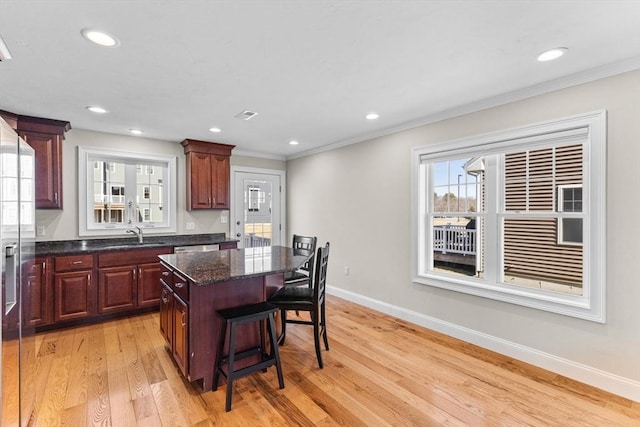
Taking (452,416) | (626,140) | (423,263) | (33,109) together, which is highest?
(33,109)

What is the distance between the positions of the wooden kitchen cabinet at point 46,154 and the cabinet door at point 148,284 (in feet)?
4.13

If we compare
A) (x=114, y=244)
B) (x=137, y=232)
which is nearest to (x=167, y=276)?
(x=114, y=244)

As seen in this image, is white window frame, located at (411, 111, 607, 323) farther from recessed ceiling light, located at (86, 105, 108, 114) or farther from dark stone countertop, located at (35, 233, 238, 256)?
recessed ceiling light, located at (86, 105, 108, 114)

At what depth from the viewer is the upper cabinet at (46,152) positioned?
346 cm

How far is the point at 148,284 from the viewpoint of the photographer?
394 cm

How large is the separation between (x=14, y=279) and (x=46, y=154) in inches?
107

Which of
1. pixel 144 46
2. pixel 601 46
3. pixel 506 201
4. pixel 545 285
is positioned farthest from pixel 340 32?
pixel 545 285

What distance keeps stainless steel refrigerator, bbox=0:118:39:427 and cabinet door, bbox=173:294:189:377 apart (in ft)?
2.85

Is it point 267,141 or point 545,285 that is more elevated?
point 267,141

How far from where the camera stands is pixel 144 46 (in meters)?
1.98

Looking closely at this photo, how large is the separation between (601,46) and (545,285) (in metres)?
2.33

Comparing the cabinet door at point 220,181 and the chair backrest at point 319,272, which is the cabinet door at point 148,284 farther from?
the chair backrest at point 319,272

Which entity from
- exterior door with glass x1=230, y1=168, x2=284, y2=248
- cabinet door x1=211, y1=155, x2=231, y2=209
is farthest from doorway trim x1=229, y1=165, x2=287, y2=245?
cabinet door x1=211, y1=155, x2=231, y2=209

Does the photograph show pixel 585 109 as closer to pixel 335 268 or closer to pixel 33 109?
pixel 335 268
